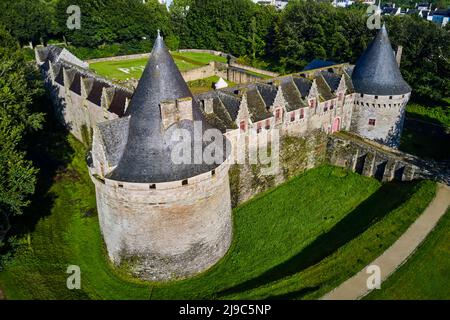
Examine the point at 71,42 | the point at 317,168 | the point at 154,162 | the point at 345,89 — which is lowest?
the point at 317,168

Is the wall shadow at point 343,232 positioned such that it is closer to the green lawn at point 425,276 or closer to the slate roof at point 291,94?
the green lawn at point 425,276

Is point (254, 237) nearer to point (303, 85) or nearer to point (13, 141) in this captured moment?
point (303, 85)

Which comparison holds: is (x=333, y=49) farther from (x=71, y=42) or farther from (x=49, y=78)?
(x=71, y=42)

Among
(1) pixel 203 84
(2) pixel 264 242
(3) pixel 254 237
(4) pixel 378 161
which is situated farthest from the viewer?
(1) pixel 203 84

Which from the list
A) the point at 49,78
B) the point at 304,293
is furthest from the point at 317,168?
the point at 49,78

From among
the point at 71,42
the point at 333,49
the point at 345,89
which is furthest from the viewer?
the point at 71,42

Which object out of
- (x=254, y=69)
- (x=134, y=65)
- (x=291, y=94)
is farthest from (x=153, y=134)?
(x=134, y=65)

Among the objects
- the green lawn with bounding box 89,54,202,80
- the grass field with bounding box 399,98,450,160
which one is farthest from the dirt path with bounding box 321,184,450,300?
the green lawn with bounding box 89,54,202,80
